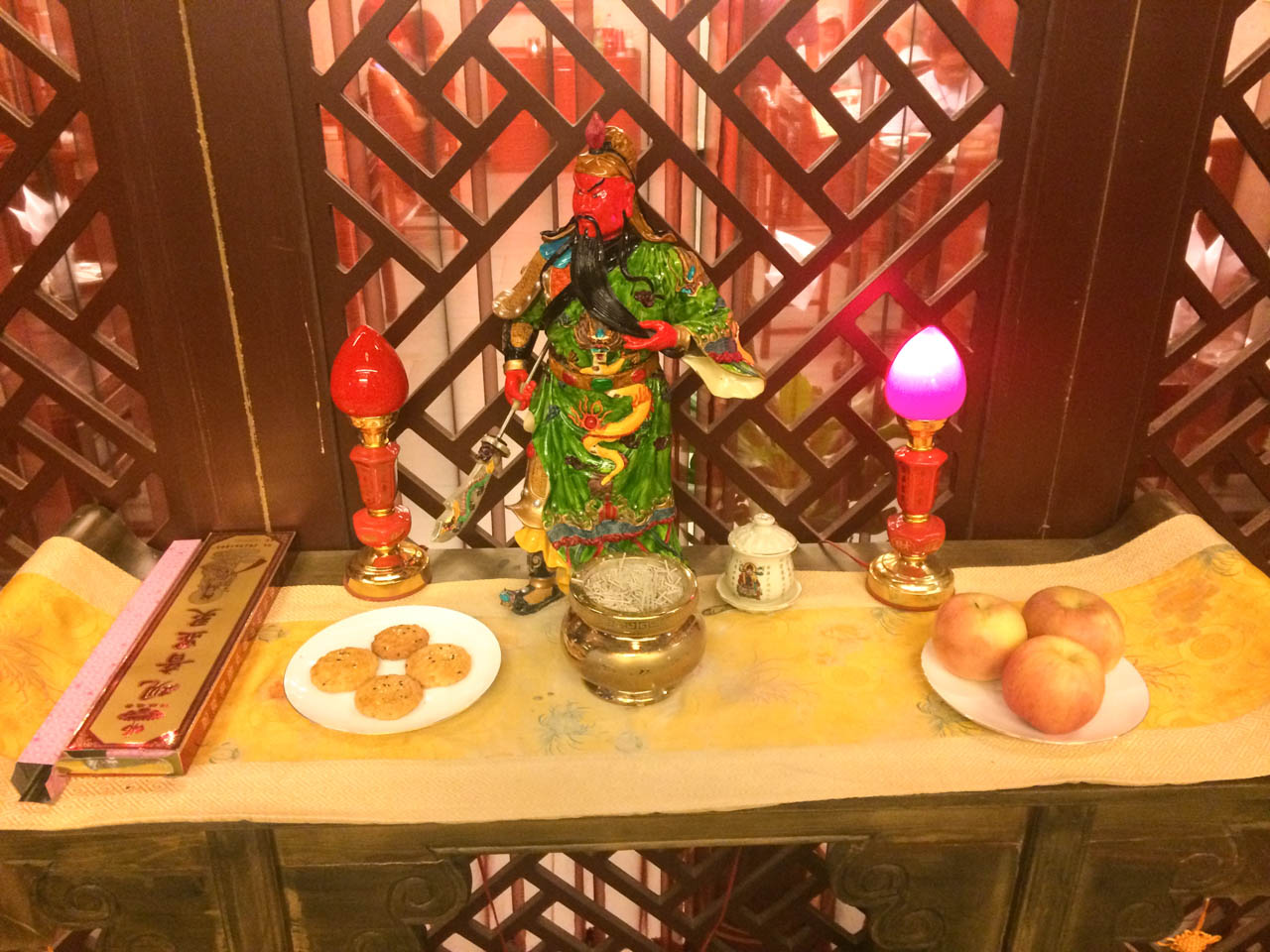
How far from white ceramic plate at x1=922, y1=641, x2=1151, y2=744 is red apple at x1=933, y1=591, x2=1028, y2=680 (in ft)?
0.05

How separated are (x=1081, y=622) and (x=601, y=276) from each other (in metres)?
0.64

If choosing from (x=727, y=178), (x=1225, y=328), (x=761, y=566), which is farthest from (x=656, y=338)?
(x=1225, y=328)

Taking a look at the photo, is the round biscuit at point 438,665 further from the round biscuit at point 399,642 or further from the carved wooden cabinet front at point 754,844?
the carved wooden cabinet front at point 754,844

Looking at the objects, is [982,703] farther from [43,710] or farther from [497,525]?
[43,710]

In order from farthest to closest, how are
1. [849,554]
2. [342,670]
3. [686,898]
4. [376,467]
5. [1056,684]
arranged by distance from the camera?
[686,898] → [849,554] → [376,467] → [342,670] → [1056,684]

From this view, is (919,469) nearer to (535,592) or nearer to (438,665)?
(535,592)

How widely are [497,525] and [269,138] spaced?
702mm

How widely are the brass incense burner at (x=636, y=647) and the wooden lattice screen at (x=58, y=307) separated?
0.64m

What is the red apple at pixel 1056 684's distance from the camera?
3.34 feet

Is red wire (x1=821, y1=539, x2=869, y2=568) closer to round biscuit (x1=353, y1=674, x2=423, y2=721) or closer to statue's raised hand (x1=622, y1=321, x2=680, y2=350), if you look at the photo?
statue's raised hand (x1=622, y1=321, x2=680, y2=350)

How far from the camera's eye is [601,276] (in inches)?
43.2

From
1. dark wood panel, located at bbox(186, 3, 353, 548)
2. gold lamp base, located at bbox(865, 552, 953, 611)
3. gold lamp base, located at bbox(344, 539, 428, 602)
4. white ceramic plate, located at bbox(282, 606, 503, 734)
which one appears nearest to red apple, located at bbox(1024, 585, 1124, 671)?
gold lamp base, located at bbox(865, 552, 953, 611)

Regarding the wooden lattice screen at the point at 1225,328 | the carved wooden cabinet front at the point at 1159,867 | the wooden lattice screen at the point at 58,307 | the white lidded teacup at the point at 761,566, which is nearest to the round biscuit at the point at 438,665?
the white lidded teacup at the point at 761,566

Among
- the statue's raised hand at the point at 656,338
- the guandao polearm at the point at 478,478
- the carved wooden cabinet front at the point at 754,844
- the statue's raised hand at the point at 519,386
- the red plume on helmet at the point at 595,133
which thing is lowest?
the carved wooden cabinet front at the point at 754,844
